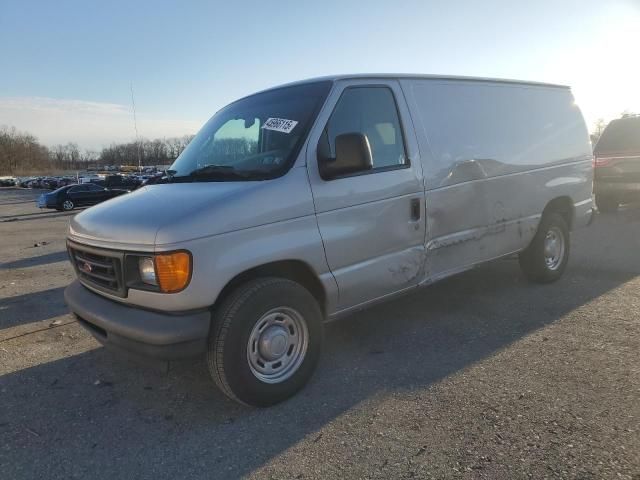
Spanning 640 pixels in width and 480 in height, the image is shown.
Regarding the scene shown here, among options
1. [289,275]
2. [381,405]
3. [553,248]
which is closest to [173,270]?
[289,275]

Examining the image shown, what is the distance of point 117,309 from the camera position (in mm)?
2967

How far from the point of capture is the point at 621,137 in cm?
980

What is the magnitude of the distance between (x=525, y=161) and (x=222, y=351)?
373 cm

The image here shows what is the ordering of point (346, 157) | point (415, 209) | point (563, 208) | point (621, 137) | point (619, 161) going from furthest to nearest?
1. point (621, 137)
2. point (619, 161)
3. point (563, 208)
4. point (415, 209)
5. point (346, 157)

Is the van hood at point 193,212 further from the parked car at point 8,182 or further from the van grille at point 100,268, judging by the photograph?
the parked car at point 8,182

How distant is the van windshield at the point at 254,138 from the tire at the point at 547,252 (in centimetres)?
319

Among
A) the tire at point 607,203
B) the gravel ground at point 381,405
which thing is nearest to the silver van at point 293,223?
the gravel ground at point 381,405

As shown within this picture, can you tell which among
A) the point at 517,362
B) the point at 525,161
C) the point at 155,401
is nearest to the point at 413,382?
the point at 517,362

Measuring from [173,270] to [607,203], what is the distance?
1096cm

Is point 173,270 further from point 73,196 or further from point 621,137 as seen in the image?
point 73,196

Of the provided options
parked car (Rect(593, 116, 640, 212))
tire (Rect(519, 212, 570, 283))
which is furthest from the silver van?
parked car (Rect(593, 116, 640, 212))

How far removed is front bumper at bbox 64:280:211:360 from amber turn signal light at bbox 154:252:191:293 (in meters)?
0.18

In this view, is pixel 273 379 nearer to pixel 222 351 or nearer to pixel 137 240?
pixel 222 351

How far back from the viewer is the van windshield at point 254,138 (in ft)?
10.6
